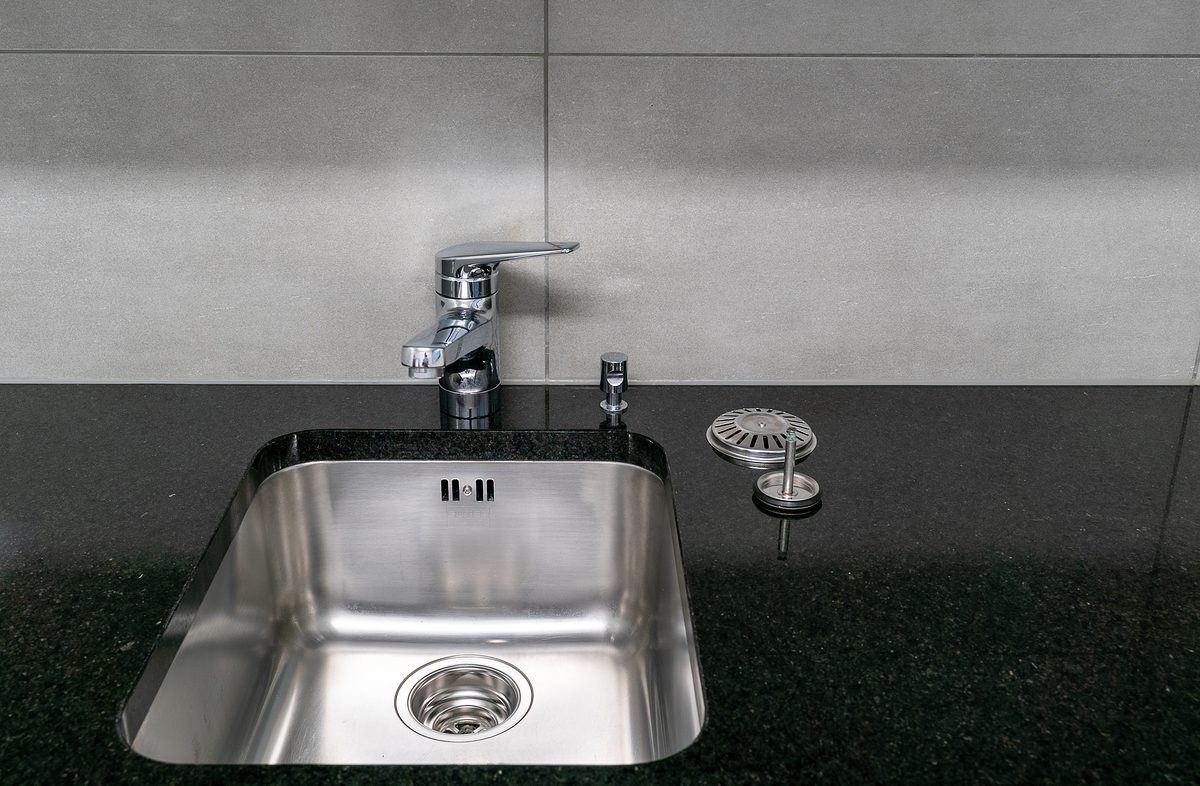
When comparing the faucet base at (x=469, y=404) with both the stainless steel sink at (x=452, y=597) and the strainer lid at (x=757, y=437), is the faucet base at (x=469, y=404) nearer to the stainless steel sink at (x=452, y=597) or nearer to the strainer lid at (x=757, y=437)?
the stainless steel sink at (x=452, y=597)

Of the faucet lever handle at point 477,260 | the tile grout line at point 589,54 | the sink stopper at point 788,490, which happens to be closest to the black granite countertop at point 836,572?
the sink stopper at point 788,490

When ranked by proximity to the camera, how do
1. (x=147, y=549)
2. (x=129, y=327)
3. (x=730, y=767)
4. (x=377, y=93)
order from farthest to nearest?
(x=129, y=327), (x=377, y=93), (x=147, y=549), (x=730, y=767)

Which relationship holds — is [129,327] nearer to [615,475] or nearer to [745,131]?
[615,475]

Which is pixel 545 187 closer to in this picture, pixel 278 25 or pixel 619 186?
pixel 619 186

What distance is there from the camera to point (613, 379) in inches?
45.3

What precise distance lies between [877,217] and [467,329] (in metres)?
0.52

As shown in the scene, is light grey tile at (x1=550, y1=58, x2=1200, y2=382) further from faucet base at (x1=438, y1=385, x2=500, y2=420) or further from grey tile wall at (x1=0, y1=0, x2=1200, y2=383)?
faucet base at (x1=438, y1=385, x2=500, y2=420)

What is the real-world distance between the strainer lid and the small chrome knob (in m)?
0.12

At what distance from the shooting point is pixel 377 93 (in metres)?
1.12

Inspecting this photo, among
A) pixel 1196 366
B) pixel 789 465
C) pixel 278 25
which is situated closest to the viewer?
pixel 789 465

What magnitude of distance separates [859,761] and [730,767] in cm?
9

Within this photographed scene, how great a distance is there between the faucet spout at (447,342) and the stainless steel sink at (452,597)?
0.12 metres

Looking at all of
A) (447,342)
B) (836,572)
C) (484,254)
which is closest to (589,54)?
(484,254)

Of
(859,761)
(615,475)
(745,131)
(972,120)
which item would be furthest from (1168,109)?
(859,761)
